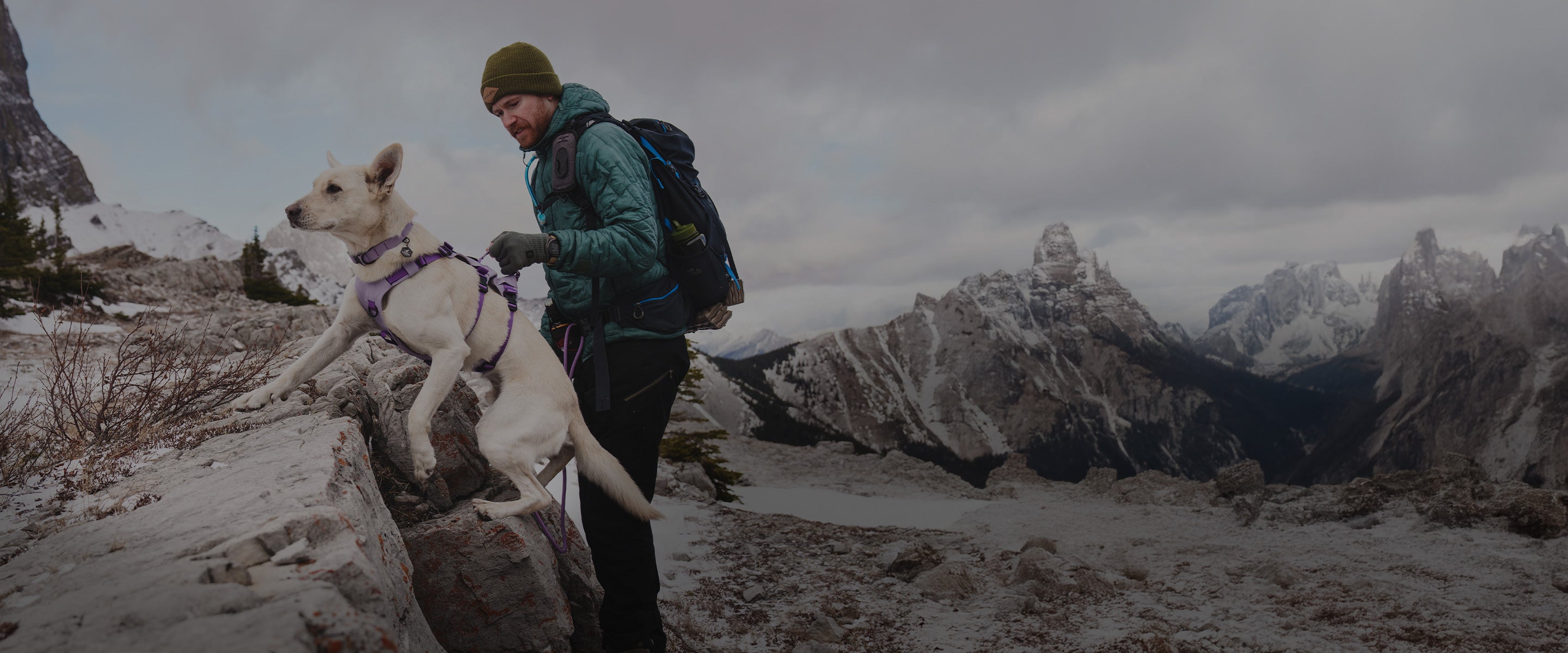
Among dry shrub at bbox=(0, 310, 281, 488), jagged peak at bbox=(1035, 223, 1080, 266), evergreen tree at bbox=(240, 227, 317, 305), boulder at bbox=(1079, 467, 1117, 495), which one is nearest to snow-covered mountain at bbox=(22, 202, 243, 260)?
evergreen tree at bbox=(240, 227, 317, 305)

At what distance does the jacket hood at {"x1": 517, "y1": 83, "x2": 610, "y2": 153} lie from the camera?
134 inches

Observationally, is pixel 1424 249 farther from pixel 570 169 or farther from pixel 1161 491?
pixel 570 169

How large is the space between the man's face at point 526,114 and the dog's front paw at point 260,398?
176 cm

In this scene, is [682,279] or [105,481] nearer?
[105,481]

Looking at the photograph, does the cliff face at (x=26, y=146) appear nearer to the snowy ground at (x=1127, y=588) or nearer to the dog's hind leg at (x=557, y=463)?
the snowy ground at (x=1127, y=588)

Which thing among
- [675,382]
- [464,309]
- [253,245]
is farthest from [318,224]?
[253,245]

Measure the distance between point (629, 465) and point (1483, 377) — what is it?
55812 millimetres

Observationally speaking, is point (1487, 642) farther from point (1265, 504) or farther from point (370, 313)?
point (370, 313)

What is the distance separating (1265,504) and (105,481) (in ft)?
52.1

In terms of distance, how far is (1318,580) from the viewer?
804 cm

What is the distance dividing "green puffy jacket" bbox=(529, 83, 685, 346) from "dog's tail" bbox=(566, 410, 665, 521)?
0.50 metres

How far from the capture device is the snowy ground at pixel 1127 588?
19.9 ft

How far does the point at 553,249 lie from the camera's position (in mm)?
2904

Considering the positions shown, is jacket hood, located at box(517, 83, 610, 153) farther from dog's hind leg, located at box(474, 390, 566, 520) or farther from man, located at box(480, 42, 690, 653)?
dog's hind leg, located at box(474, 390, 566, 520)
